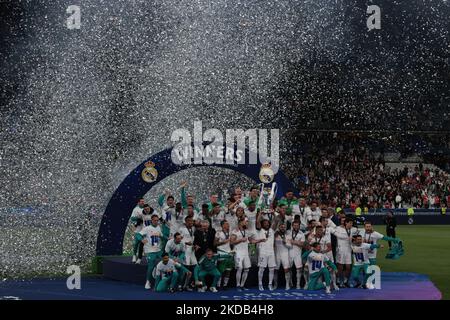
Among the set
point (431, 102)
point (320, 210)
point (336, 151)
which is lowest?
point (320, 210)

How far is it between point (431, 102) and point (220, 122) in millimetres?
16509

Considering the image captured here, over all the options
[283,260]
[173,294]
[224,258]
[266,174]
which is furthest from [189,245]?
[266,174]

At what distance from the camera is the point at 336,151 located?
1944 inches

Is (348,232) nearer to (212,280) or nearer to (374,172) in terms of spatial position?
(212,280)

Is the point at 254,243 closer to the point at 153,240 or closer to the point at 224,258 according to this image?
the point at 224,258

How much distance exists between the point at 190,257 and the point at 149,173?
3.25 metres

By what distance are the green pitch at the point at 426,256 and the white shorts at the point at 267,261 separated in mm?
3552

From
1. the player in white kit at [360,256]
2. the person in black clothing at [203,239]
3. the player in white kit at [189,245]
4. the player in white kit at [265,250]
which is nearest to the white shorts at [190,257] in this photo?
the player in white kit at [189,245]

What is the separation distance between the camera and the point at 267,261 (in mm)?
17859

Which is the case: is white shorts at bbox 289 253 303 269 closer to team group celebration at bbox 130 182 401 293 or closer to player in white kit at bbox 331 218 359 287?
team group celebration at bbox 130 182 401 293

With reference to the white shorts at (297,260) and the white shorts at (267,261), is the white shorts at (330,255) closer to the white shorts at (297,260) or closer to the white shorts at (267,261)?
the white shorts at (297,260)

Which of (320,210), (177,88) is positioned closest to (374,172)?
(177,88)

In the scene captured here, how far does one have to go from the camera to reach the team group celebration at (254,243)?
690 inches
